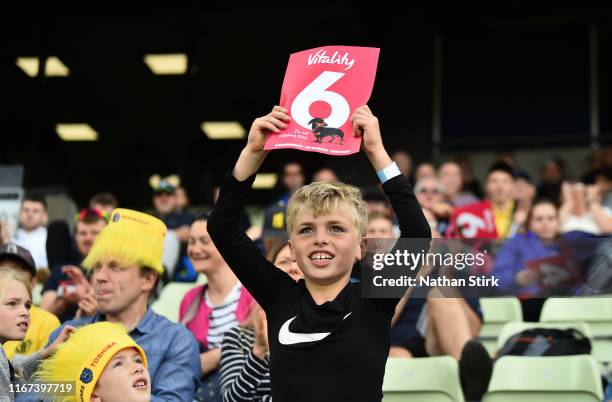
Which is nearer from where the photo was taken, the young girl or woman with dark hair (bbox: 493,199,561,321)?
woman with dark hair (bbox: 493,199,561,321)

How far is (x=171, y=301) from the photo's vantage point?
7012 mm

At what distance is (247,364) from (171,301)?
8.96 feet

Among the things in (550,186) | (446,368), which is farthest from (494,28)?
(446,368)

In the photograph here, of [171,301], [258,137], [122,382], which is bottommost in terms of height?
[122,382]

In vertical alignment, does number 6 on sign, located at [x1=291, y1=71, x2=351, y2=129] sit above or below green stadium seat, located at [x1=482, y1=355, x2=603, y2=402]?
above

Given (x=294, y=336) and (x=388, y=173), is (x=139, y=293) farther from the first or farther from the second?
(x=388, y=173)

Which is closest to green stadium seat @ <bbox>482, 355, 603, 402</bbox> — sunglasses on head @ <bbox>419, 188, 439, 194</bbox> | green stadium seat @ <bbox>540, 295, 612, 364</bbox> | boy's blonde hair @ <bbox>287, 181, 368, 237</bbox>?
green stadium seat @ <bbox>540, 295, 612, 364</bbox>

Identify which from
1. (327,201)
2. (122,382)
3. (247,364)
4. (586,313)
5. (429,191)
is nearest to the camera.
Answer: (327,201)

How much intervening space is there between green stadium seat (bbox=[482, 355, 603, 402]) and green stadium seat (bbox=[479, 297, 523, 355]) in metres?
1.46

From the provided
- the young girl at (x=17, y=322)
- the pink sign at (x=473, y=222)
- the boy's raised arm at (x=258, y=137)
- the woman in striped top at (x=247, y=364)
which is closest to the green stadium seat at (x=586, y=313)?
the pink sign at (x=473, y=222)

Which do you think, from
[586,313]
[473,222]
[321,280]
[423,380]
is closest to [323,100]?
[321,280]

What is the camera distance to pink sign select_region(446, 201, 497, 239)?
791 cm

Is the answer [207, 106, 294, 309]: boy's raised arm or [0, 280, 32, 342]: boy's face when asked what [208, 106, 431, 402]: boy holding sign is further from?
[0, 280, 32, 342]: boy's face

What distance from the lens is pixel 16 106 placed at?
11.8 m
